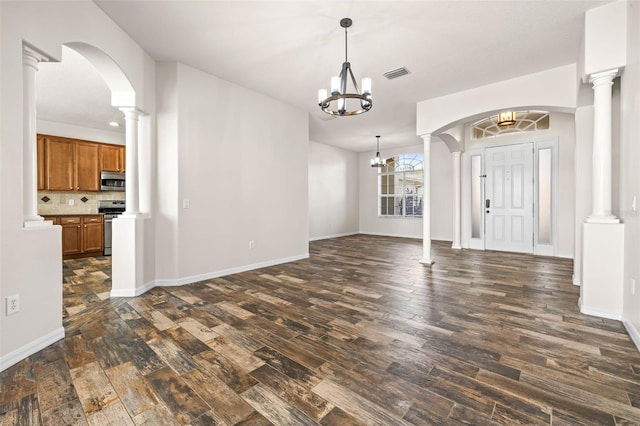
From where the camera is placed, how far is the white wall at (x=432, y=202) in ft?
27.5

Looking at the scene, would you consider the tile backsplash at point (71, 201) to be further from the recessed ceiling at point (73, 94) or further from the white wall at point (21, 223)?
the white wall at point (21, 223)

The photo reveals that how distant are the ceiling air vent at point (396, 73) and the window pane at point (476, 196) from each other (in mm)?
3940

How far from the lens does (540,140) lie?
6074mm

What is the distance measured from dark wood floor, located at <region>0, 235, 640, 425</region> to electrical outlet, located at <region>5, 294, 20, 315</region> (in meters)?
0.37

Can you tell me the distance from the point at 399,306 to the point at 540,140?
5.58m

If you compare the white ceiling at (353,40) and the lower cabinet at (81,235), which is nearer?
the white ceiling at (353,40)

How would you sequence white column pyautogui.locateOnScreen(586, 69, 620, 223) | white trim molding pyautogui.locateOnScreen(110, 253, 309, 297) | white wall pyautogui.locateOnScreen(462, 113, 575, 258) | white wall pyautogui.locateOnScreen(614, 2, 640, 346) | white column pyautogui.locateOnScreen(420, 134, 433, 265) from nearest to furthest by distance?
white wall pyautogui.locateOnScreen(614, 2, 640, 346) < white column pyautogui.locateOnScreen(586, 69, 620, 223) < white trim molding pyautogui.locateOnScreen(110, 253, 309, 297) < white column pyautogui.locateOnScreen(420, 134, 433, 265) < white wall pyautogui.locateOnScreen(462, 113, 575, 258)

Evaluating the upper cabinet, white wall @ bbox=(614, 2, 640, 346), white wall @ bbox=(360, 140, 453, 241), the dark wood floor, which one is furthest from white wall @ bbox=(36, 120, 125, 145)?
white wall @ bbox=(614, 2, 640, 346)

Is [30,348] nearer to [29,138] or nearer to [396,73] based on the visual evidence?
[29,138]

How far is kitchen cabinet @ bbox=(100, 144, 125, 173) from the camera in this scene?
647 centimetres

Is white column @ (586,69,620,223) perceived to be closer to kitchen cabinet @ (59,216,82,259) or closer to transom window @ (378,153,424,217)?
transom window @ (378,153,424,217)

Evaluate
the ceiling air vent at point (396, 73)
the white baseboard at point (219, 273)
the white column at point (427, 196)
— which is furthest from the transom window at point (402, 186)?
the ceiling air vent at point (396, 73)

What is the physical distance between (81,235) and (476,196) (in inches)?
357

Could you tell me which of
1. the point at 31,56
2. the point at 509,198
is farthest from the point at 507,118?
the point at 31,56
